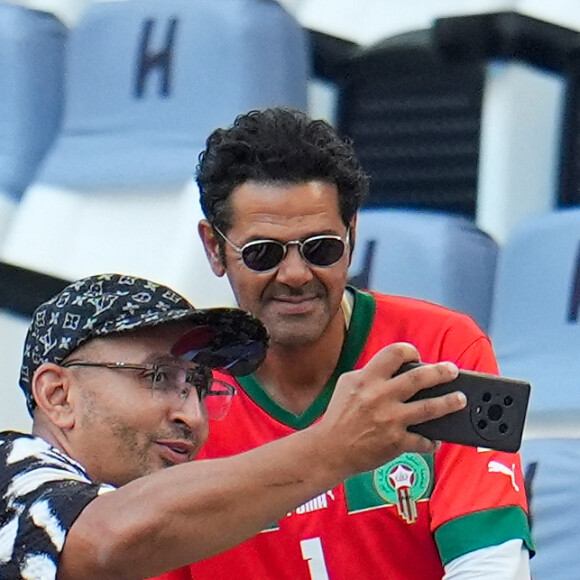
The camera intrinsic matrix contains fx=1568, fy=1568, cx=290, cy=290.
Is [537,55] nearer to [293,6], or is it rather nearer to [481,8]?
[481,8]

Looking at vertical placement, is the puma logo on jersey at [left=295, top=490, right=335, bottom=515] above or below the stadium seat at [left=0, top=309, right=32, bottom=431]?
above

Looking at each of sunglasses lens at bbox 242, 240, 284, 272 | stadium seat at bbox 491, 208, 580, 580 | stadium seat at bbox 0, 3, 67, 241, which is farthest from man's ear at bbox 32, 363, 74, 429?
stadium seat at bbox 0, 3, 67, 241

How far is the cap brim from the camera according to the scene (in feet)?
4.69

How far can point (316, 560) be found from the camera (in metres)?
1.81

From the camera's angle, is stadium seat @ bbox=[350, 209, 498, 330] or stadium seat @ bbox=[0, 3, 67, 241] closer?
stadium seat @ bbox=[350, 209, 498, 330]

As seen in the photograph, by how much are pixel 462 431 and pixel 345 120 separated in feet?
7.21

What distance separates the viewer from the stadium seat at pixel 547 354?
236 centimetres

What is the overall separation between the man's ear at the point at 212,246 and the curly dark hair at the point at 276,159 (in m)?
0.02

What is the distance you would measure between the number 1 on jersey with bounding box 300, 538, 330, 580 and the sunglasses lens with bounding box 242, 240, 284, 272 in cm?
32

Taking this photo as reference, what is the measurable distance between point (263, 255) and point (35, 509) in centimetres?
66

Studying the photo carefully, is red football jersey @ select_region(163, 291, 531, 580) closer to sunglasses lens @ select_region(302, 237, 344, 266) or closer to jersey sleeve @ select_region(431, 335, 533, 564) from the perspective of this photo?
jersey sleeve @ select_region(431, 335, 533, 564)

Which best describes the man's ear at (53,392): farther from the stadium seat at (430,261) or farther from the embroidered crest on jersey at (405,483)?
the stadium seat at (430,261)

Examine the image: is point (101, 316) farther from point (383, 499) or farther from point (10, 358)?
point (10, 358)

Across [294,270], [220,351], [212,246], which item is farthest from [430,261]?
[220,351]
